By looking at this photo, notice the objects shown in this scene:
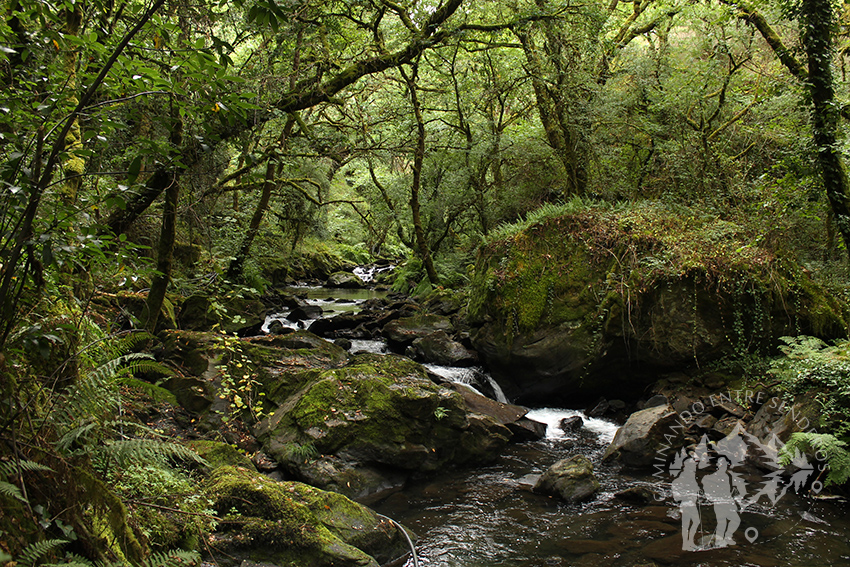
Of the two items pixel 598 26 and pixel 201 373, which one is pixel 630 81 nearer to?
pixel 598 26

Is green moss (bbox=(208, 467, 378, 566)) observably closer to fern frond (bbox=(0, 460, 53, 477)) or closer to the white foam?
fern frond (bbox=(0, 460, 53, 477))

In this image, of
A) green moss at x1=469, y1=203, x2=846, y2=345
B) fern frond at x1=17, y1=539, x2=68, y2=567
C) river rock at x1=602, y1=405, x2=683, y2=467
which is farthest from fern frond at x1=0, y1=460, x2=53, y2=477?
green moss at x1=469, y1=203, x2=846, y2=345

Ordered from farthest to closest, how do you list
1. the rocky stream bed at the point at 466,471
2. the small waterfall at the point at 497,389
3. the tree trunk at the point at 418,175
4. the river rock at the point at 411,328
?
the tree trunk at the point at 418,175 → the river rock at the point at 411,328 → the small waterfall at the point at 497,389 → the rocky stream bed at the point at 466,471

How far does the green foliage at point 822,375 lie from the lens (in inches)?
234

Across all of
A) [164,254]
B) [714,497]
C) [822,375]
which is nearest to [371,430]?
[164,254]

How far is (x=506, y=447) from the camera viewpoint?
7.70 m

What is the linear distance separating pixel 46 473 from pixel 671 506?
6017 mm

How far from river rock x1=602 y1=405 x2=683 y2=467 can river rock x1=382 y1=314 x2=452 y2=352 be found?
18.1ft

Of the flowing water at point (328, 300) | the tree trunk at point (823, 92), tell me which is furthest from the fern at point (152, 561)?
the flowing water at point (328, 300)

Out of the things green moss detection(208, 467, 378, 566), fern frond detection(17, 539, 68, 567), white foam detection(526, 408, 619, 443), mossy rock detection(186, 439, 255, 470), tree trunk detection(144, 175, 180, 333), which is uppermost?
tree trunk detection(144, 175, 180, 333)

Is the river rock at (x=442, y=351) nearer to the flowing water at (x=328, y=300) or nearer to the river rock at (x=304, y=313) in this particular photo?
the flowing water at (x=328, y=300)

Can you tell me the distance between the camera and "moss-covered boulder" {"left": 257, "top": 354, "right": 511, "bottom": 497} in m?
6.14

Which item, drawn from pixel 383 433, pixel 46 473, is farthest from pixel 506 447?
pixel 46 473

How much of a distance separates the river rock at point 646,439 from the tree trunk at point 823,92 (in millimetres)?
4137
